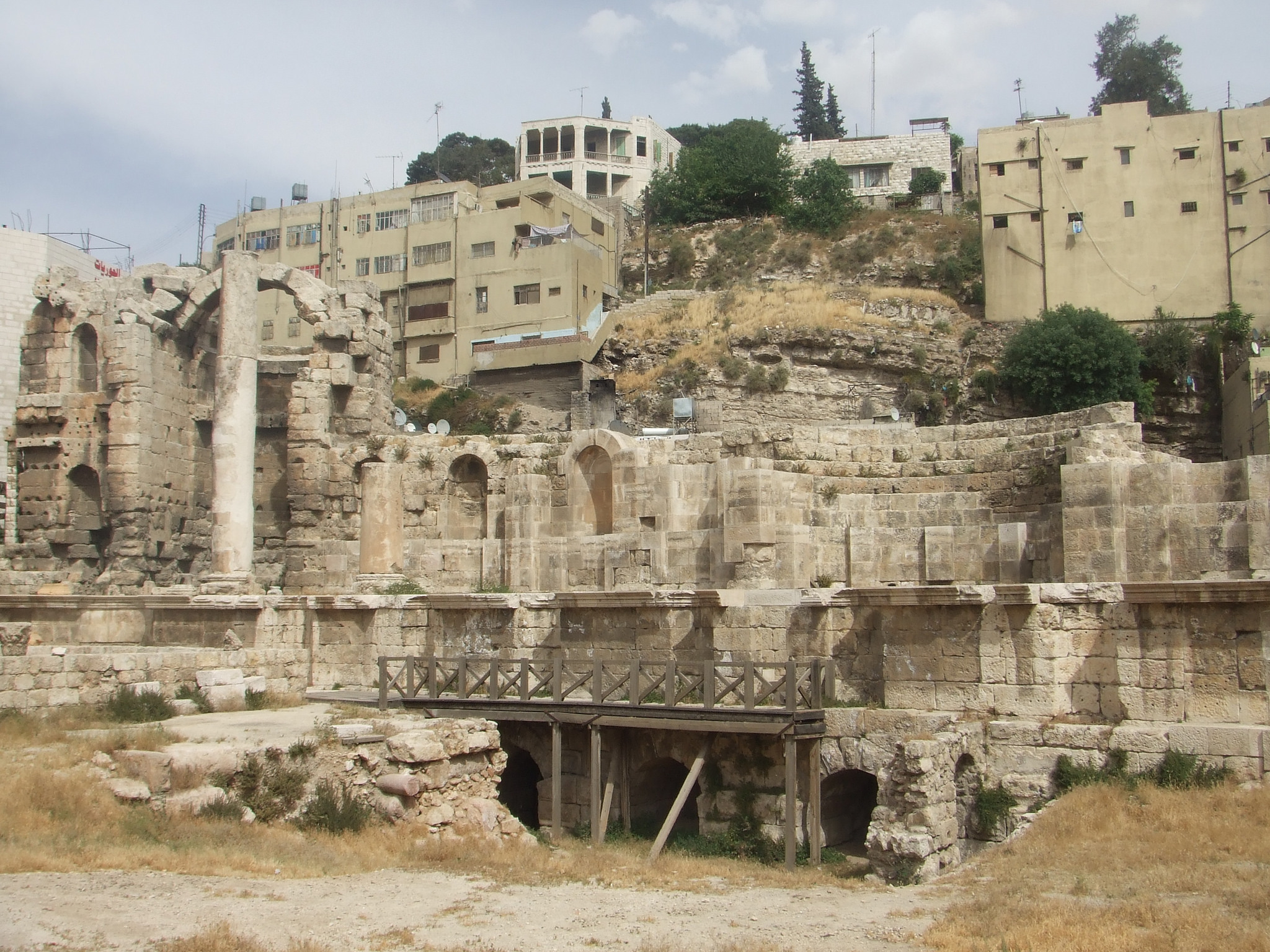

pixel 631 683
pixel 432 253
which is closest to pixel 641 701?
pixel 631 683

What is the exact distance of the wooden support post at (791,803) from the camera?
15859 millimetres

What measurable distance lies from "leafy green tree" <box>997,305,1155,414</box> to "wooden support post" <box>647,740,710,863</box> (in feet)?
66.6

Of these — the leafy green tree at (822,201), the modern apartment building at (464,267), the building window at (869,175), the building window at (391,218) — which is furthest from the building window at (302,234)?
the building window at (869,175)

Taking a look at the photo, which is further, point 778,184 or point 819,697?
point 778,184

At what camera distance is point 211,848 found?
13062 mm

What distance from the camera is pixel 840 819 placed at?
57.9ft

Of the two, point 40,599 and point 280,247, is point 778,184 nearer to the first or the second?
point 280,247

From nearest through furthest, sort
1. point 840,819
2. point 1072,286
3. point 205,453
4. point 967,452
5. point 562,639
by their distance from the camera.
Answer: point 840,819 < point 562,639 < point 967,452 < point 205,453 < point 1072,286

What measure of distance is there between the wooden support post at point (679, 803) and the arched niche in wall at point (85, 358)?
780 inches

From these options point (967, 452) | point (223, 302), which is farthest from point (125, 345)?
point (967, 452)

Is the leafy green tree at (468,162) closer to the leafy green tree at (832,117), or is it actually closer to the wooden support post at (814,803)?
the leafy green tree at (832,117)

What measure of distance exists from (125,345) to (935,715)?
2119 cm

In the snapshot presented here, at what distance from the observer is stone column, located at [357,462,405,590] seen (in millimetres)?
25109

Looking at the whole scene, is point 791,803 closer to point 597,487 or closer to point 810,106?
point 597,487
